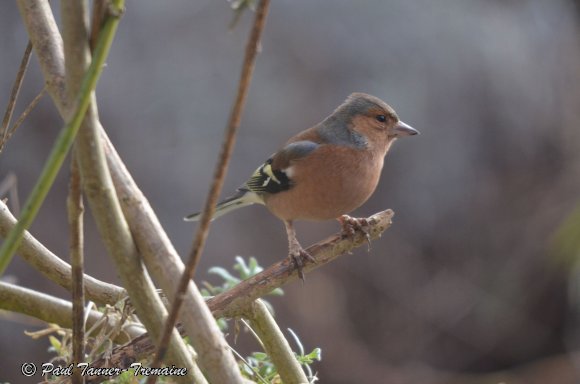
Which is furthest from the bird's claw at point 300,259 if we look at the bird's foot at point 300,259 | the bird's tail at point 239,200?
the bird's tail at point 239,200

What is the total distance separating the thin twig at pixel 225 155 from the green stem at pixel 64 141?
11.0 inches

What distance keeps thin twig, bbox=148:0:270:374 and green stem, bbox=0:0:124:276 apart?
0.28m

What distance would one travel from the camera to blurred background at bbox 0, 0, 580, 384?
747 centimetres

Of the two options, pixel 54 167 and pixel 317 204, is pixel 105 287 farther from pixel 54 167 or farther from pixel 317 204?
pixel 317 204

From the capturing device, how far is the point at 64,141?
1.34m

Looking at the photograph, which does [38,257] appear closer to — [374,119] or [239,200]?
[239,200]

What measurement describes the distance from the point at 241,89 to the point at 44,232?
572cm

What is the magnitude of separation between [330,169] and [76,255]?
8.83 ft

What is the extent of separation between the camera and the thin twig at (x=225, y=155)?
1331 millimetres

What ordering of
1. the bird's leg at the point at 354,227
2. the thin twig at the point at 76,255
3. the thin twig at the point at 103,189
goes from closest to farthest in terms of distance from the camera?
the thin twig at the point at 103,189, the thin twig at the point at 76,255, the bird's leg at the point at 354,227

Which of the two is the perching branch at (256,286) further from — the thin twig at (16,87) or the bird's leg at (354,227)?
the thin twig at (16,87)

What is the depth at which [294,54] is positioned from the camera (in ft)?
24.8

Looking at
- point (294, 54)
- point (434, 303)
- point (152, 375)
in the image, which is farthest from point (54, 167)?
point (434, 303)

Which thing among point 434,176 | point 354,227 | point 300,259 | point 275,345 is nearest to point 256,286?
point 275,345
